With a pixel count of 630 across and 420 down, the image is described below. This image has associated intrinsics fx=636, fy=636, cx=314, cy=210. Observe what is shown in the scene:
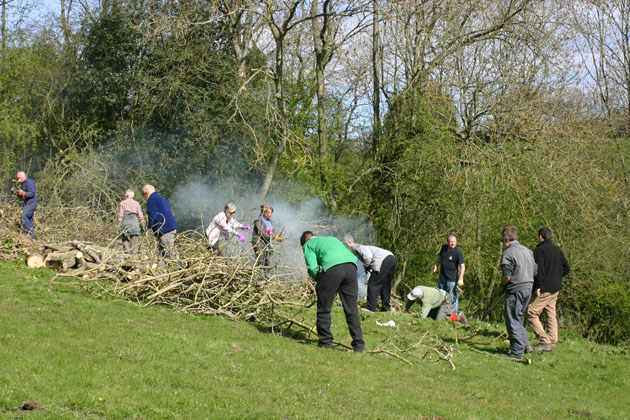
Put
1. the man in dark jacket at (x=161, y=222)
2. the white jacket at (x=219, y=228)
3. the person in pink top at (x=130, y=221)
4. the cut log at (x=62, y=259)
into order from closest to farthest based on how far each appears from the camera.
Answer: the cut log at (x=62, y=259) → the man in dark jacket at (x=161, y=222) → the white jacket at (x=219, y=228) → the person in pink top at (x=130, y=221)

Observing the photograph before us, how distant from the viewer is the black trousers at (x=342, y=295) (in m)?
8.22

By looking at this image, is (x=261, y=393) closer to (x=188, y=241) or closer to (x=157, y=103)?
(x=188, y=241)

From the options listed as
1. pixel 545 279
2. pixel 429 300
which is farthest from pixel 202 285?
pixel 545 279

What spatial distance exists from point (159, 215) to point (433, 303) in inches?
211

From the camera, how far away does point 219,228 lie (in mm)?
11703

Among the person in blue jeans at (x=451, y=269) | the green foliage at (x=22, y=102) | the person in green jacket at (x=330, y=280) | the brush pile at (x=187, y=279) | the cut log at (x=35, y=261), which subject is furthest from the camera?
the green foliage at (x=22, y=102)

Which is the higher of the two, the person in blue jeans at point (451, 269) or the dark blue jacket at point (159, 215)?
the dark blue jacket at point (159, 215)

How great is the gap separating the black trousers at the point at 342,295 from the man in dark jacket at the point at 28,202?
755cm

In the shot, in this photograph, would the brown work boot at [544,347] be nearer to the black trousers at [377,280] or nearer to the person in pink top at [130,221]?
the black trousers at [377,280]

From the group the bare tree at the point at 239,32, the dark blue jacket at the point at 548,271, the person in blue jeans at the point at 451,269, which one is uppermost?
the bare tree at the point at 239,32

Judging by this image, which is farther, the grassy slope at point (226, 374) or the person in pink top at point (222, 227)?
the person in pink top at point (222, 227)

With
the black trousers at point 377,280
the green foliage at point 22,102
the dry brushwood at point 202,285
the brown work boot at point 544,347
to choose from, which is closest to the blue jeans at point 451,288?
the black trousers at point 377,280

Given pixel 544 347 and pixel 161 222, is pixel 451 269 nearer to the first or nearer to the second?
pixel 544 347

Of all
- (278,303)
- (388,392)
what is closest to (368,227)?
(278,303)
